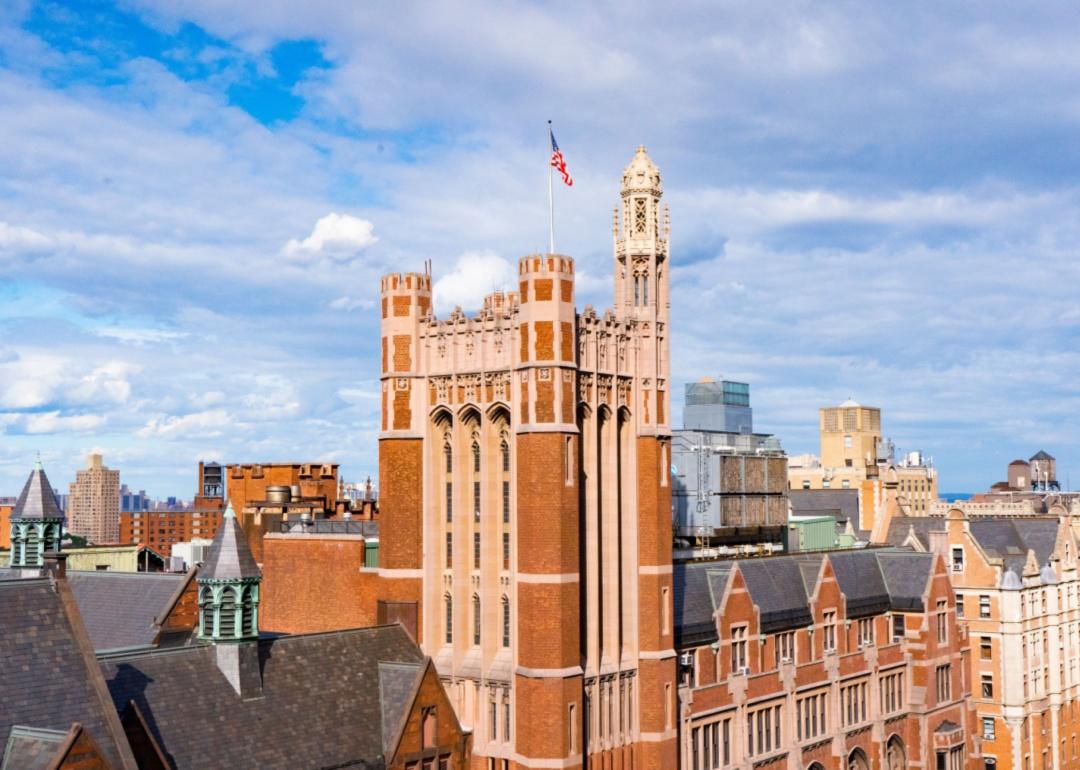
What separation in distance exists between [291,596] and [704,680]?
21277mm

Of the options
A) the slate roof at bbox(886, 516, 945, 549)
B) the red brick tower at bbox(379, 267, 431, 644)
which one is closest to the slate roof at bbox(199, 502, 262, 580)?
the red brick tower at bbox(379, 267, 431, 644)

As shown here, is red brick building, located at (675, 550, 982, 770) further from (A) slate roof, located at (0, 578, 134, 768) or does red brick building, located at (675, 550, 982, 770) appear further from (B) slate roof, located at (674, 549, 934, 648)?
(A) slate roof, located at (0, 578, 134, 768)

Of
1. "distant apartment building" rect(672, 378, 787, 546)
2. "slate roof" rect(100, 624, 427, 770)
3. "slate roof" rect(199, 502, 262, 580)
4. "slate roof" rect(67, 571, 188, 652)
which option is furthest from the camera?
"distant apartment building" rect(672, 378, 787, 546)

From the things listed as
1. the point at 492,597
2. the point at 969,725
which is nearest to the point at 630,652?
the point at 492,597

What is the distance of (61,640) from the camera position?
36.7 meters

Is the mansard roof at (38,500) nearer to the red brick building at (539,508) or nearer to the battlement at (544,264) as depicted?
the red brick building at (539,508)

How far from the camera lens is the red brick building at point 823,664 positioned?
59.8 metres

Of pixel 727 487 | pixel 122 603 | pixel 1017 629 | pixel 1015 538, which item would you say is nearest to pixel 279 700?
pixel 122 603

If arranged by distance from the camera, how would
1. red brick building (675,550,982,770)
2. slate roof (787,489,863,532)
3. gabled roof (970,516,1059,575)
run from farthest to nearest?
slate roof (787,489,863,532)
gabled roof (970,516,1059,575)
red brick building (675,550,982,770)

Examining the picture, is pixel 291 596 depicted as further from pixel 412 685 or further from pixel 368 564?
pixel 412 685

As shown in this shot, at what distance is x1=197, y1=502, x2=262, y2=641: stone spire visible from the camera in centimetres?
4462

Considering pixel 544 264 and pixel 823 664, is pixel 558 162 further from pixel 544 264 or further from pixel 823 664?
pixel 823 664

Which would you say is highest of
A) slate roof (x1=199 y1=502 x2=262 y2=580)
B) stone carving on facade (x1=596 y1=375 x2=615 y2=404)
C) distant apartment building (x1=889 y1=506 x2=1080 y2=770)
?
stone carving on facade (x1=596 y1=375 x2=615 y2=404)

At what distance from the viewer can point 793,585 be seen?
2682 inches
